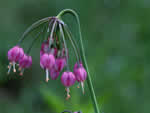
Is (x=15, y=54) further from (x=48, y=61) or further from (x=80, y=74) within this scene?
(x=80, y=74)

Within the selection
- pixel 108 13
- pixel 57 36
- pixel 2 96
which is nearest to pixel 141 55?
pixel 108 13

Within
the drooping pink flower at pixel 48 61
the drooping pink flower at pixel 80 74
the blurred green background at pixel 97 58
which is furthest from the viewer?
the blurred green background at pixel 97 58

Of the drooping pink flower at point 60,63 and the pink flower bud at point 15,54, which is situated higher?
the pink flower bud at point 15,54

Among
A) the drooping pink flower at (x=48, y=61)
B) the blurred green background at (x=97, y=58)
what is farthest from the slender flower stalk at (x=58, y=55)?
the blurred green background at (x=97, y=58)

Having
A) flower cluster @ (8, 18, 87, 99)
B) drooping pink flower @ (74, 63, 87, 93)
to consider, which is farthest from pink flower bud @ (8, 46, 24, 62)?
drooping pink flower @ (74, 63, 87, 93)

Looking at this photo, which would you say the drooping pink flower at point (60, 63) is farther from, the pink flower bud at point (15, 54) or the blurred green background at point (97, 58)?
the blurred green background at point (97, 58)

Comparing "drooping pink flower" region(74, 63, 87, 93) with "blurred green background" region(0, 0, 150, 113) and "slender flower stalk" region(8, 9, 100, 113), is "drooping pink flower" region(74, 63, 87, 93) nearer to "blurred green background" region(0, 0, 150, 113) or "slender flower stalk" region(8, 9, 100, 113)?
"slender flower stalk" region(8, 9, 100, 113)

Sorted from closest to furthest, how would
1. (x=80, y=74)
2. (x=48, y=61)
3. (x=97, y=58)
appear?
(x=48, y=61) → (x=80, y=74) → (x=97, y=58)

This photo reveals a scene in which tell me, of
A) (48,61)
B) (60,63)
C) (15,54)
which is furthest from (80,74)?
(15,54)
